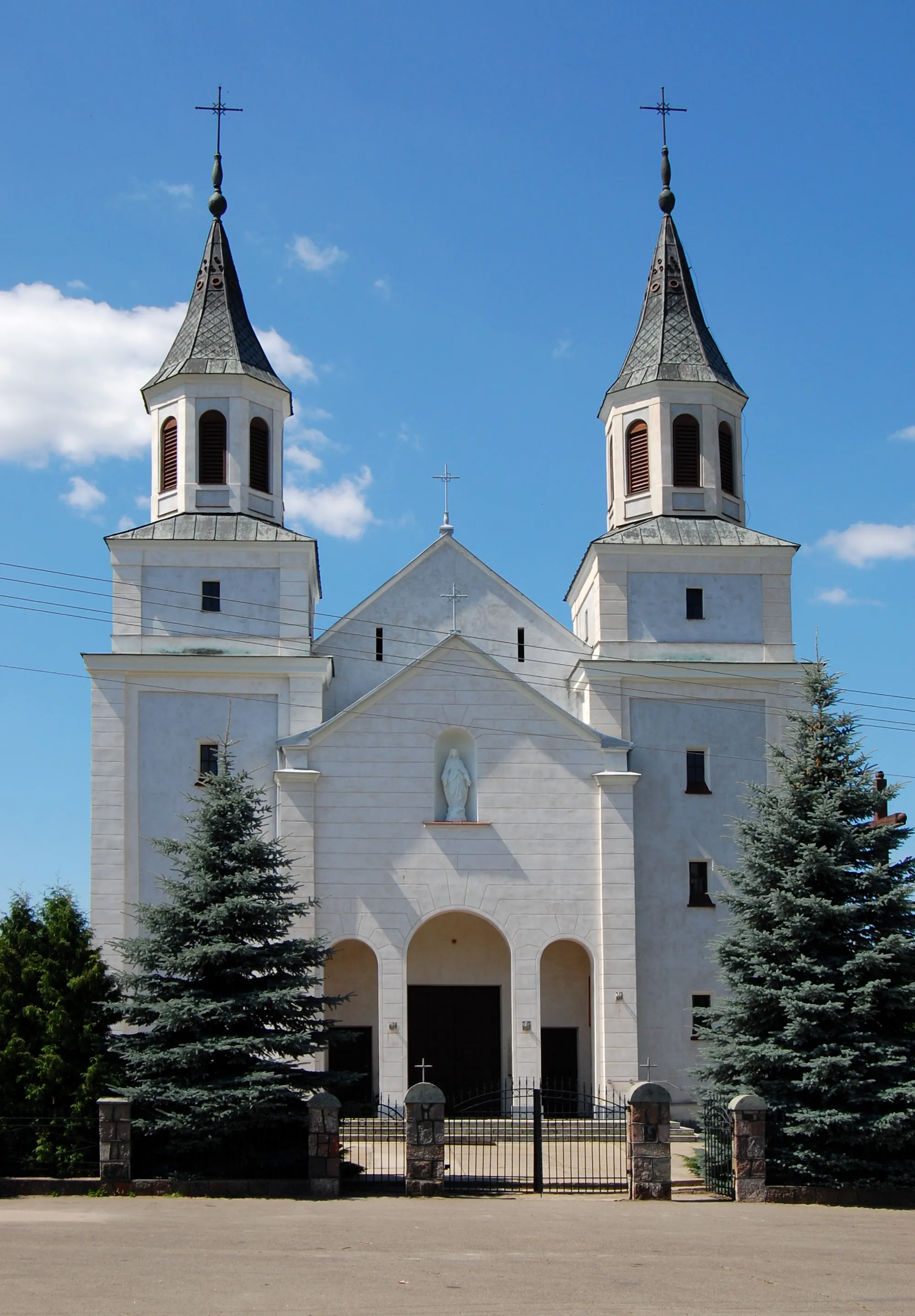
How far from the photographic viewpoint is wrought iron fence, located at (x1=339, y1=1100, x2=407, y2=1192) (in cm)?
2147

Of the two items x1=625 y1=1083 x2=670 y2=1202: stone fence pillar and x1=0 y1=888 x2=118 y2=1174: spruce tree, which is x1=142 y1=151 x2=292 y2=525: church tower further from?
x1=625 y1=1083 x2=670 y2=1202: stone fence pillar

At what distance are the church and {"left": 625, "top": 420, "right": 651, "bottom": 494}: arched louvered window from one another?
0.11m

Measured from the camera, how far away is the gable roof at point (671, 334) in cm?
3378

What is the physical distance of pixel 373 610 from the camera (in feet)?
111

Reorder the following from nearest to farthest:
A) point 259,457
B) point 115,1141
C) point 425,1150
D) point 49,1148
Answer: point 115,1141 < point 425,1150 < point 49,1148 < point 259,457

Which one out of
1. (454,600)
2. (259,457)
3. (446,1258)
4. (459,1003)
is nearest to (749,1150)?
(446,1258)

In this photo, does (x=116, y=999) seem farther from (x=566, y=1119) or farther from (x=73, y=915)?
(x=566, y=1119)

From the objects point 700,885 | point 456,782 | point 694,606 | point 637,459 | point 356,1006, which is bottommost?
point 356,1006

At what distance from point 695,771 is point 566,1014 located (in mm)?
5507

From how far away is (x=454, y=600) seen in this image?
111 ft

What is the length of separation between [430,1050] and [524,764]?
233 inches

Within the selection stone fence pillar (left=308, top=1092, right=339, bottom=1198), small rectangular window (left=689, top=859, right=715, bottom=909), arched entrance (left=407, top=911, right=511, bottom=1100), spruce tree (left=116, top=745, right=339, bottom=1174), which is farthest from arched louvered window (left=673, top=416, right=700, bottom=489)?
stone fence pillar (left=308, top=1092, right=339, bottom=1198)

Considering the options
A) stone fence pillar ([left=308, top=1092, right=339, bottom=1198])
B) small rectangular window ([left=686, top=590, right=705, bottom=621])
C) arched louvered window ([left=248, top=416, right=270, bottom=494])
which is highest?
arched louvered window ([left=248, top=416, right=270, bottom=494])

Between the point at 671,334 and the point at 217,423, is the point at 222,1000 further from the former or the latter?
the point at 671,334
